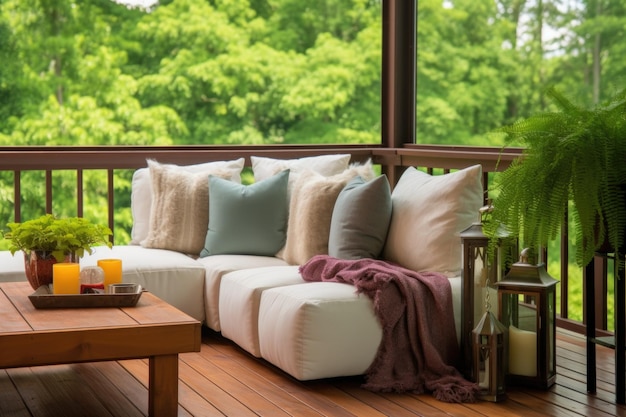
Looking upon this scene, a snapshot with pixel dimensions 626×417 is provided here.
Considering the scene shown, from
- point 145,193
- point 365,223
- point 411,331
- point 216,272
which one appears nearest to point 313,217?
point 365,223

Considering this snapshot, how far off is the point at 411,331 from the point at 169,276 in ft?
4.60

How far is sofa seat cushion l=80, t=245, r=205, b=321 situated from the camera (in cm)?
448

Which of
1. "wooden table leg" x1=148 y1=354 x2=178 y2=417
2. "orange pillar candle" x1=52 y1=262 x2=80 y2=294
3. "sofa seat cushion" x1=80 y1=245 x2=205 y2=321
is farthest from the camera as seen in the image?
"sofa seat cushion" x1=80 y1=245 x2=205 y2=321

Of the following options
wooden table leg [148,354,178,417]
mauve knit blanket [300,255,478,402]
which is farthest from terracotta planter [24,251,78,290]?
mauve knit blanket [300,255,478,402]

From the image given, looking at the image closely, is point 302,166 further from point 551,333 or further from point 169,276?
point 551,333

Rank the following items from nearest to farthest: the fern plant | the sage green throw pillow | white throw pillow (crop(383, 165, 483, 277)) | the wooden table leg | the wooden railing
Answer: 1. the wooden table leg
2. the fern plant
3. white throw pillow (crop(383, 165, 483, 277))
4. the sage green throw pillow
5. the wooden railing

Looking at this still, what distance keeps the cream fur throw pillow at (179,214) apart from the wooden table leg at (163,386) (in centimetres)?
187

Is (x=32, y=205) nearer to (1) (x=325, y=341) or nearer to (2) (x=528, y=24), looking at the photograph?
(2) (x=528, y=24)

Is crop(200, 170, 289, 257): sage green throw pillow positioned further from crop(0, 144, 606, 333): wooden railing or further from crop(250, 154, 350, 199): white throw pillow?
crop(0, 144, 606, 333): wooden railing

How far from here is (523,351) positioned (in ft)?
11.9

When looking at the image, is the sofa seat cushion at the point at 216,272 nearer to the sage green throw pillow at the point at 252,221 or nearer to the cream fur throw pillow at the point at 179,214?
the sage green throw pillow at the point at 252,221

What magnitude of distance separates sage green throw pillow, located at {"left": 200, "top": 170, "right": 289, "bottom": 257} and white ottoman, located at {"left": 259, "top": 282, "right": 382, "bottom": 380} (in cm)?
111

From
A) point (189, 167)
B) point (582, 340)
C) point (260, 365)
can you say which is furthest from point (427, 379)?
point (189, 167)

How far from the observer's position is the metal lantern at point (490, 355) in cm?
348
